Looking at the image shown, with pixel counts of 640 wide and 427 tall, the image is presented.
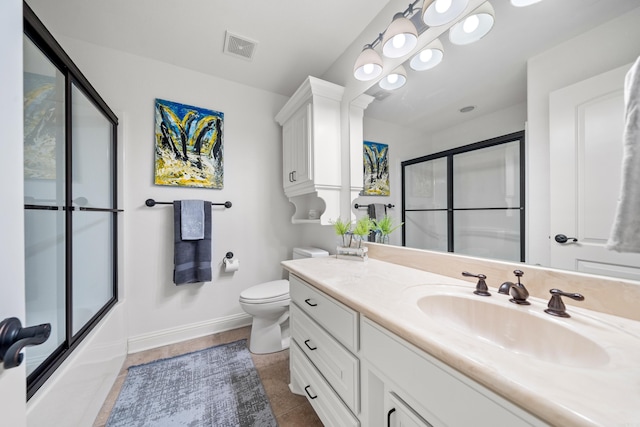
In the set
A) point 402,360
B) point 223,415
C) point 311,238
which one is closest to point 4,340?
point 402,360

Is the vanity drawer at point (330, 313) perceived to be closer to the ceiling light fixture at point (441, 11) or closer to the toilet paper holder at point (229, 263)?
the toilet paper holder at point (229, 263)

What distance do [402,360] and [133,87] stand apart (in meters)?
2.55

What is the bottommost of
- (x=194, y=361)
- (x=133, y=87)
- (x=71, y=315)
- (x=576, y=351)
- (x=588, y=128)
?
(x=194, y=361)

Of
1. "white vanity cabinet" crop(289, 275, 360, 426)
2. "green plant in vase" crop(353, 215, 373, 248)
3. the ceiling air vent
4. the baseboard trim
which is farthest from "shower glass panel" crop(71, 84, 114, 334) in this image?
"green plant in vase" crop(353, 215, 373, 248)

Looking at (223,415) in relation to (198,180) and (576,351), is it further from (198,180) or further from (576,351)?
(198,180)

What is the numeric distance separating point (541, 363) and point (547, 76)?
919 millimetres

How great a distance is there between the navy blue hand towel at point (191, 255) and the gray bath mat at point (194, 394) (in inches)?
23.2

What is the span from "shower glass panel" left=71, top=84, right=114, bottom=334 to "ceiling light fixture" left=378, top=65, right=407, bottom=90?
1.75m

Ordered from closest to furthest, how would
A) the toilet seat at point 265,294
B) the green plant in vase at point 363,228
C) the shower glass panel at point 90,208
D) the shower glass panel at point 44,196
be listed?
the shower glass panel at point 44,196 < the shower glass panel at point 90,208 < the green plant in vase at point 363,228 < the toilet seat at point 265,294

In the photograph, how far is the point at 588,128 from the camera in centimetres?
70

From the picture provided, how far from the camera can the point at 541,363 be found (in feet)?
1.44

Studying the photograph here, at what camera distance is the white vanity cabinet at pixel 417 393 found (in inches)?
16.7

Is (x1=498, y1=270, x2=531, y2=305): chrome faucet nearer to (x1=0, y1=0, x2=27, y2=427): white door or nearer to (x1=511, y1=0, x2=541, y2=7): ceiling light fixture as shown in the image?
(x1=511, y1=0, x2=541, y2=7): ceiling light fixture

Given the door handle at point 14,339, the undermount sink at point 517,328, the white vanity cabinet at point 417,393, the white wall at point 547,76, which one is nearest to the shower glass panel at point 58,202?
the door handle at point 14,339
